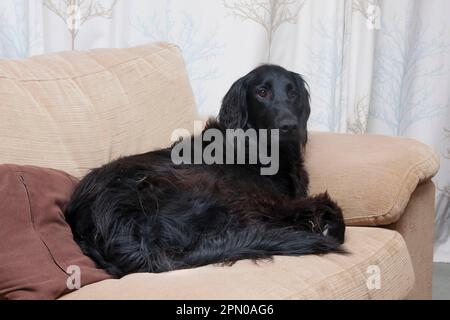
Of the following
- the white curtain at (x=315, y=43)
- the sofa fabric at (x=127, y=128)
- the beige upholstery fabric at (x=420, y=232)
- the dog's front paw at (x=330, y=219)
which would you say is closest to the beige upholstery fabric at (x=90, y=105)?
the sofa fabric at (x=127, y=128)

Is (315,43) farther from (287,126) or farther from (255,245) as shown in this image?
(255,245)

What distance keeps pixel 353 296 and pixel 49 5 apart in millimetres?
1804

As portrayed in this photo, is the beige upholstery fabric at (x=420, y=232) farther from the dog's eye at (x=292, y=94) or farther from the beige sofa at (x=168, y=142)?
the dog's eye at (x=292, y=94)

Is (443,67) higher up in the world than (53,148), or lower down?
higher up

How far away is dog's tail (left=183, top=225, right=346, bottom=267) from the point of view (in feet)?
5.37

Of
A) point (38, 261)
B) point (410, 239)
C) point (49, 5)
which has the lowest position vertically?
point (410, 239)

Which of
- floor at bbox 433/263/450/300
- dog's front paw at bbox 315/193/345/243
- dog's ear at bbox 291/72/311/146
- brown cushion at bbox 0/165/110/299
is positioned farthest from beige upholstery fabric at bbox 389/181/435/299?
brown cushion at bbox 0/165/110/299

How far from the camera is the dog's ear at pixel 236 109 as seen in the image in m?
2.33

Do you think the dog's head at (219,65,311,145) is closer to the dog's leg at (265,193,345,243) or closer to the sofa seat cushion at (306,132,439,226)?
the sofa seat cushion at (306,132,439,226)

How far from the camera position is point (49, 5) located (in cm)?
277

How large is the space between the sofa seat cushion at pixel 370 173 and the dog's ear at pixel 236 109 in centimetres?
27

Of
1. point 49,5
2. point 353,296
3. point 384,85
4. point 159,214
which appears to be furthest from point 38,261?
point 384,85

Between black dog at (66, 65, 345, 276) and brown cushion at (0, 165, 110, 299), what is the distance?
2.5 inches
